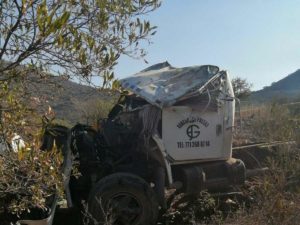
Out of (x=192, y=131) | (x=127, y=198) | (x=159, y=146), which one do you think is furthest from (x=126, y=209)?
(x=192, y=131)

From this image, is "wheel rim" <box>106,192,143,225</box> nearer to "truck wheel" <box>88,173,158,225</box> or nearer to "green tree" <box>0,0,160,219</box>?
"truck wheel" <box>88,173,158,225</box>

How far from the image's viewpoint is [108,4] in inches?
131

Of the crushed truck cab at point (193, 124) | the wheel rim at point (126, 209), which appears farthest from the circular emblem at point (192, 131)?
the wheel rim at point (126, 209)

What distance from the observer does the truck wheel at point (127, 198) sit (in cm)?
770

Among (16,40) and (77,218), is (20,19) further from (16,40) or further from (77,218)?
(77,218)

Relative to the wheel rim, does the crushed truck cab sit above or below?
above

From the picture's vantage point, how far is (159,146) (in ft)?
27.0

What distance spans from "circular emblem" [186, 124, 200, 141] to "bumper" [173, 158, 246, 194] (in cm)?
53

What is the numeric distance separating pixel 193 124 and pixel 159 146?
2.30ft

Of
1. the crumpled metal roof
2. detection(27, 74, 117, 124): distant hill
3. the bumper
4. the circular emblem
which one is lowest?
the bumper

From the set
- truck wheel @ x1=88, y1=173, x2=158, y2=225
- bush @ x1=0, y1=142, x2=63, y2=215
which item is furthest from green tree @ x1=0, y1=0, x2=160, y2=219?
truck wheel @ x1=88, y1=173, x2=158, y2=225

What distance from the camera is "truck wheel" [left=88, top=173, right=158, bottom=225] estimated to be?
7699 mm

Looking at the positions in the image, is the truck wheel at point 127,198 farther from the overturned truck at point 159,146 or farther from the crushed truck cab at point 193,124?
the crushed truck cab at point 193,124

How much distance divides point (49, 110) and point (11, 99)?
0.32 m
